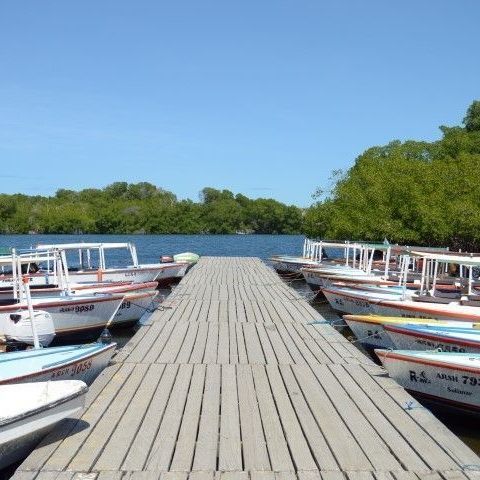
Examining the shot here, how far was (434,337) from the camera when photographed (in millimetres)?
11391

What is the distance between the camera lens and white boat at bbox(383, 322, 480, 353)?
36.3 feet

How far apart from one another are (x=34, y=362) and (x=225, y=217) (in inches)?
5412

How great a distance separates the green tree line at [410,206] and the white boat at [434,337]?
22733 mm

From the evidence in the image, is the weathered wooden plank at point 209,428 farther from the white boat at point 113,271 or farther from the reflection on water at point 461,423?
the white boat at point 113,271

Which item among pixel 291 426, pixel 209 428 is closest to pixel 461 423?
pixel 291 426

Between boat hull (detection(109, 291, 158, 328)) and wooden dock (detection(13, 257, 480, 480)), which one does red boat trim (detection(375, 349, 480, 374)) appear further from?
boat hull (detection(109, 291, 158, 328))

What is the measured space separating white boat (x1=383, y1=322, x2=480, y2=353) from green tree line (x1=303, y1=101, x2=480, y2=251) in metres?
22.7

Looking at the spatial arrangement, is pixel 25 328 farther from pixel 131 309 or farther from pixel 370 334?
pixel 370 334

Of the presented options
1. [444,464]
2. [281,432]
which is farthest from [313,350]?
[444,464]

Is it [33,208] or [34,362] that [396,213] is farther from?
[33,208]

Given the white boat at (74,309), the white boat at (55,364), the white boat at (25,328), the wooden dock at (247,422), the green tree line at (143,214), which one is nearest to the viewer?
the wooden dock at (247,422)

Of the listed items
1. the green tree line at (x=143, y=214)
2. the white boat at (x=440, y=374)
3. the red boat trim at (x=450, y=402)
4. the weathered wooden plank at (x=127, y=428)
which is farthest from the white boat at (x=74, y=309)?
the green tree line at (x=143, y=214)

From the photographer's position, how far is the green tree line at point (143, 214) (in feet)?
443

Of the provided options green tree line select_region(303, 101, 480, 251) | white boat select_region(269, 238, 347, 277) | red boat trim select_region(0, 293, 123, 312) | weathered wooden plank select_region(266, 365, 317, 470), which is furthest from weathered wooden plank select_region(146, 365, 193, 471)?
green tree line select_region(303, 101, 480, 251)
